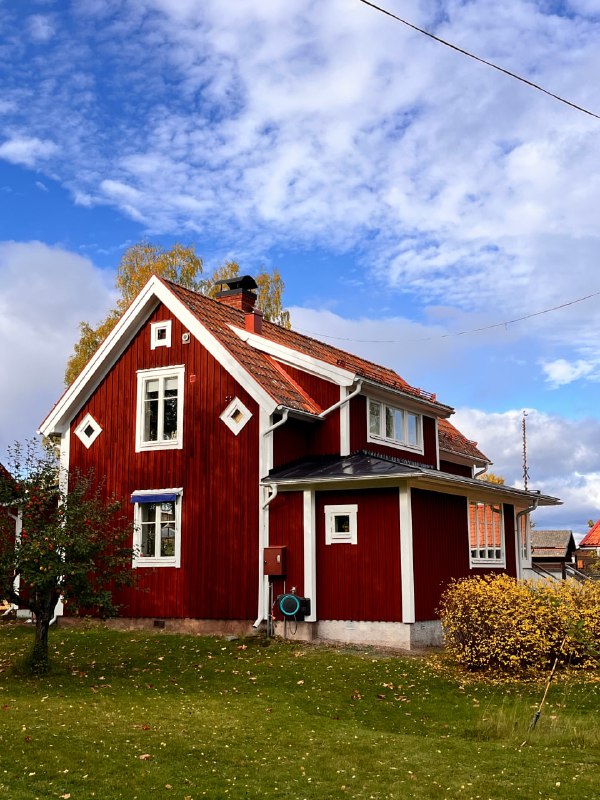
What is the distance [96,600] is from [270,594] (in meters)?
5.11

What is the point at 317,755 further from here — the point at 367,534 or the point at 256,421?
the point at 256,421

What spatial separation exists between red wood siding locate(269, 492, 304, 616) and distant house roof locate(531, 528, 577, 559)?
43.8m

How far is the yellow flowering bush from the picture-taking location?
15.7m

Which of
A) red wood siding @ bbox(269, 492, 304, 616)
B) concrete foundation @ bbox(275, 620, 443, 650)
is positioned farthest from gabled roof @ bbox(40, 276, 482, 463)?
concrete foundation @ bbox(275, 620, 443, 650)

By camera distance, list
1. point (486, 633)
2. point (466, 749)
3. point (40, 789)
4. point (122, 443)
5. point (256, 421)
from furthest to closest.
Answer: point (122, 443) < point (256, 421) < point (486, 633) < point (466, 749) < point (40, 789)

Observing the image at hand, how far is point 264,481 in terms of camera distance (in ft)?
66.6

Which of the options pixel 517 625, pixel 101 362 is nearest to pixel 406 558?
pixel 517 625

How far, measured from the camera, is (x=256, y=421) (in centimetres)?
2105

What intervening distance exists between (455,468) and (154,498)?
12358 millimetres

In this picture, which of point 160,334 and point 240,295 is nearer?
point 160,334

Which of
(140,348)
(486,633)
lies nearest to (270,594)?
(486,633)

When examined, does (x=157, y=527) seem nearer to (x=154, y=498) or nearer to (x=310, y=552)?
(x=154, y=498)

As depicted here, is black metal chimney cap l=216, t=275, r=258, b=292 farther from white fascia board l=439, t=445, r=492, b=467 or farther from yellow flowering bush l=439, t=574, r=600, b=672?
yellow flowering bush l=439, t=574, r=600, b=672

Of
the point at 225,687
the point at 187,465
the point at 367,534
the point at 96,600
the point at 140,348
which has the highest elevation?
the point at 140,348
